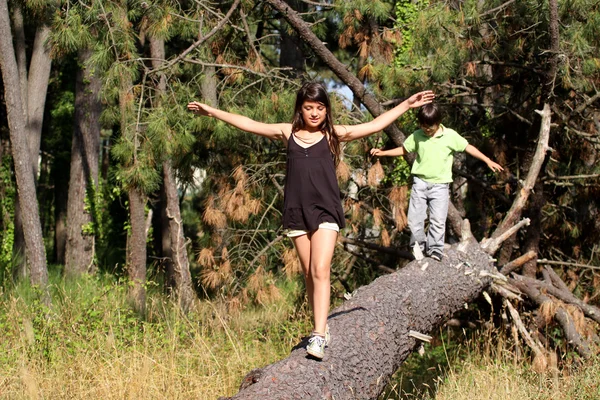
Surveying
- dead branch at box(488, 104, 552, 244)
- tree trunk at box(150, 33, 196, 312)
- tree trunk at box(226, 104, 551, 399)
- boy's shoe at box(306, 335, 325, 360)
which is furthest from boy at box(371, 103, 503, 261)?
tree trunk at box(150, 33, 196, 312)

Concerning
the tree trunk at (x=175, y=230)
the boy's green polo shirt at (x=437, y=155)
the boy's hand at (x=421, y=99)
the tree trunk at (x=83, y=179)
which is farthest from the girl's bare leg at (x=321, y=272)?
the tree trunk at (x=83, y=179)

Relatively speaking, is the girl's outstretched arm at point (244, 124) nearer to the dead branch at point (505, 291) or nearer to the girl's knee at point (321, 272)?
the girl's knee at point (321, 272)

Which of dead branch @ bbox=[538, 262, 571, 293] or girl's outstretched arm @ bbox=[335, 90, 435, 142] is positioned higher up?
girl's outstretched arm @ bbox=[335, 90, 435, 142]

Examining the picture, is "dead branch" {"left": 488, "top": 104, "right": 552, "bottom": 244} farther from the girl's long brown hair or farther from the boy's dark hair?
the girl's long brown hair

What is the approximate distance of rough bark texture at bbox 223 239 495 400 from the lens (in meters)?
3.68

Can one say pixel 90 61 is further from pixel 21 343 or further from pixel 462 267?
pixel 462 267

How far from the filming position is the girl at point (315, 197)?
12.8 feet

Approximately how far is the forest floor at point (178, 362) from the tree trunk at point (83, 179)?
461 cm

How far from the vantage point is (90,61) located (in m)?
6.18

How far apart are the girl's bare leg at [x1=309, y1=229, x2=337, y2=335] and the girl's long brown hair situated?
0.54 meters

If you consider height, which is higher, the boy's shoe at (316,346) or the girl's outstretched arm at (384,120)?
the girl's outstretched arm at (384,120)

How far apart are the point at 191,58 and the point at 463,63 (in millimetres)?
2666

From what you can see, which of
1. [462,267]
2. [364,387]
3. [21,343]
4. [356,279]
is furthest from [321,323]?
[356,279]

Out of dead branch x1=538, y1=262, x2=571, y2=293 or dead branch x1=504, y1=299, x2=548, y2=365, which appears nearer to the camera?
dead branch x1=504, y1=299, x2=548, y2=365
